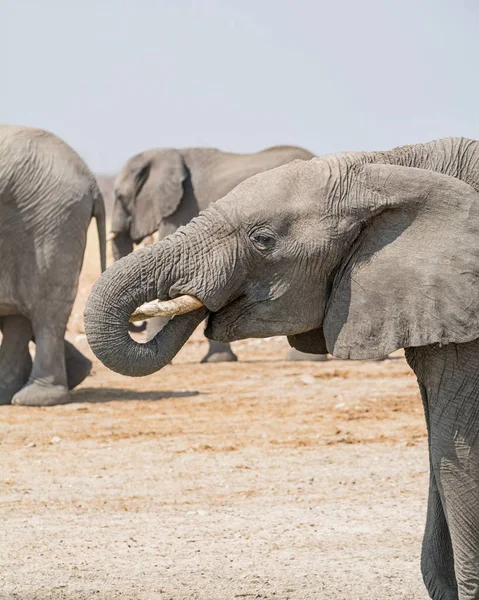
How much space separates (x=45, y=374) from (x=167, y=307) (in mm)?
6315

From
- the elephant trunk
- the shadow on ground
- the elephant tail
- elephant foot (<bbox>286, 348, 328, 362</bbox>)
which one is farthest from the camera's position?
elephant foot (<bbox>286, 348, 328, 362</bbox>)

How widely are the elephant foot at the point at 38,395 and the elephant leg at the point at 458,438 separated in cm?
620

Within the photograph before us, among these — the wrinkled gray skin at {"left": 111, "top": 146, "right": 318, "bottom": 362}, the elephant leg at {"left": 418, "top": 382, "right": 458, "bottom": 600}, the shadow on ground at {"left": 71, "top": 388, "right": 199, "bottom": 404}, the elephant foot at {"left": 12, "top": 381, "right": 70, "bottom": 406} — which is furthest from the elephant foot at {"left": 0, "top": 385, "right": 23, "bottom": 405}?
the elephant leg at {"left": 418, "top": 382, "right": 458, "bottom": 600}

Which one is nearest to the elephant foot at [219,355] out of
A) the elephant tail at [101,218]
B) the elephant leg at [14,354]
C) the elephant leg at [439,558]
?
the elephant tail at [101,218]

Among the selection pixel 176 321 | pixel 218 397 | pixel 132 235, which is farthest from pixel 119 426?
pixel 132 235

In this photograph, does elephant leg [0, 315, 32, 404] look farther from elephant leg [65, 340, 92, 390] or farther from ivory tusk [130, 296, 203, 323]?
ivory tusk [130, 296, 203, 323]

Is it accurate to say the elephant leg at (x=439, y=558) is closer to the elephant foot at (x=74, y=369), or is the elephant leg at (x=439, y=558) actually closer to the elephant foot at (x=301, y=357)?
the elephant foot at (x=74, y=369)

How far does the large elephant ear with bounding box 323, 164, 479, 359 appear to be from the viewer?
369cm

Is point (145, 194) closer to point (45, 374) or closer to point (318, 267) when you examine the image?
point (45, 374)

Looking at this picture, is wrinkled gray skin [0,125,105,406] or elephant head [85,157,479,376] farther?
wrinkled gray skin [0,125,105,406]

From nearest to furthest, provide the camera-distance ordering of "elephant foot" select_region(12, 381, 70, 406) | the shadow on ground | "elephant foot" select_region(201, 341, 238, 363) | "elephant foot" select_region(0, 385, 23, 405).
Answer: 1. "elephant foot" select_region(12, 381, 70, 406)
2. "elephant foot" select_region(0, 385, 23, 405)
3. the shadow on ground
4. "elephant foot" select_region(201, 341, 238, 363)

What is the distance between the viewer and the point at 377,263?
3.78 meters

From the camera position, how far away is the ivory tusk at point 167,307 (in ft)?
12.1

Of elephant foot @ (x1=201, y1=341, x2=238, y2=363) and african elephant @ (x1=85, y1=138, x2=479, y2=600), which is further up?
african elephant @ (x1=85, y1=138, x2=479, y2=600)
